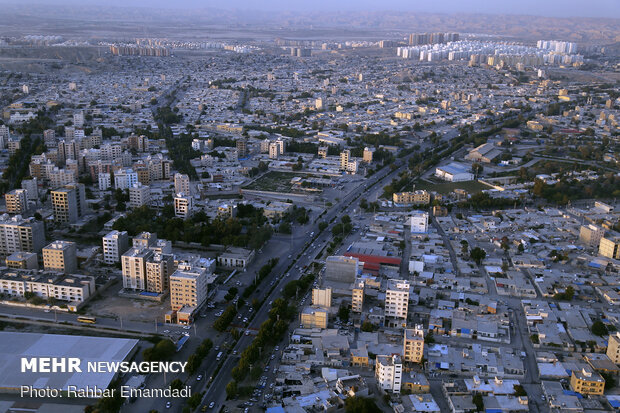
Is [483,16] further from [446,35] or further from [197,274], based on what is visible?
[197,274]

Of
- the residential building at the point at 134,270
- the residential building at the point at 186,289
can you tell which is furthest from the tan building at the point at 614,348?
the residential building at the point at 134,270

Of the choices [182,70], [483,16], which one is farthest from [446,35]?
[483,16]

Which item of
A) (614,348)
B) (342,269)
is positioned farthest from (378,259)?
(614,348)

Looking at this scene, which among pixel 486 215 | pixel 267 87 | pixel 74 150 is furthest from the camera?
pixel 267 87

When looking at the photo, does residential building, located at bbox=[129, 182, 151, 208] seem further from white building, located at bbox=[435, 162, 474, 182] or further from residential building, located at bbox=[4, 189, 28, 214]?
white building, located at bbox=[435, 162, 474, 182]

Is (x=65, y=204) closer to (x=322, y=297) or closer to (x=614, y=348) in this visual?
(x=322, y=297)

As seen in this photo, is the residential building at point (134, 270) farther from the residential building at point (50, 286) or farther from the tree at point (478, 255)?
the tree at point (478, 255)

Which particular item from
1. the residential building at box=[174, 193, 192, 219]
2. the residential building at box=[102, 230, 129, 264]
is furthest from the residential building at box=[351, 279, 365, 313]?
the residential building at box=[174, 193, 192, 219]
